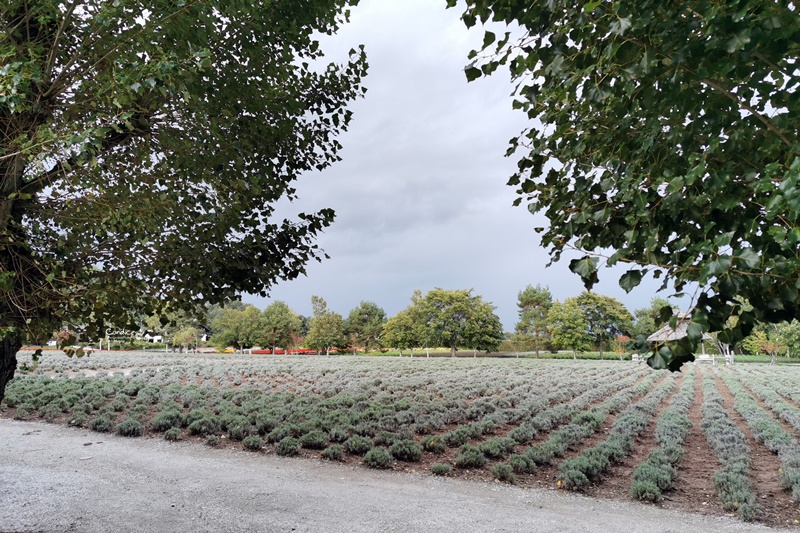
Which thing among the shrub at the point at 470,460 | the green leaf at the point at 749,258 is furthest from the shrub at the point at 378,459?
the green leaf at the point at 749,258

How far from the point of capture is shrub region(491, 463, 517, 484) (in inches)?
280

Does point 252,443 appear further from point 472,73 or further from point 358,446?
point 472,73

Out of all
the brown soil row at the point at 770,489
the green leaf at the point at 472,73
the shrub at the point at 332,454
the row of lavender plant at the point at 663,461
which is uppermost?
the green leaf at the point at 472,73

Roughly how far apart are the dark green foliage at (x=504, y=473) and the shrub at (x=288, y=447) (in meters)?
3.78

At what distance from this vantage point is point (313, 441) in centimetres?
867

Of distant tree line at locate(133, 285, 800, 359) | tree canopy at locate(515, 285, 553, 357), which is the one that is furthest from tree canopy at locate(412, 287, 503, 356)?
tree canopy at locate(515, 285, 553, 357)

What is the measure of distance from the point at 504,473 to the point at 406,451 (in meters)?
1.86

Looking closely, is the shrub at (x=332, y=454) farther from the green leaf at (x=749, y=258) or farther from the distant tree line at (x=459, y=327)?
the distant tree line at (x=459, y=327)

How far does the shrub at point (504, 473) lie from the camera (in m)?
7.10

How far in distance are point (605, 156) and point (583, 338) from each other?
165ft

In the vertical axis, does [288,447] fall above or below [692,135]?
below

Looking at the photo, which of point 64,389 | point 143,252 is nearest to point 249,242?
point 143,252

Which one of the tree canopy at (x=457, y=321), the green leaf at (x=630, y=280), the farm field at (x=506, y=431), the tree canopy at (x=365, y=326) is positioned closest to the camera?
the green leaf at (x=630, y=280)

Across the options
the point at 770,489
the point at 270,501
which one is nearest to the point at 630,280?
the point at 270,501
